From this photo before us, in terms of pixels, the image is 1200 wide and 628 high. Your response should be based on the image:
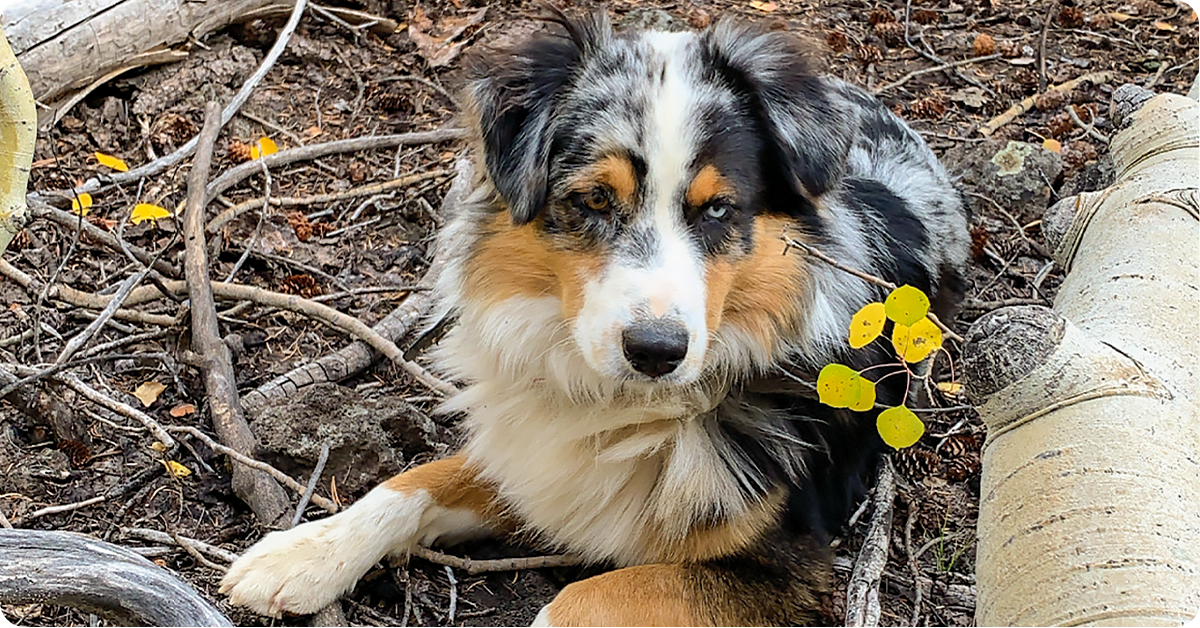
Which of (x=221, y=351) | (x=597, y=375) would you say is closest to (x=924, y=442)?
(x=597, y=375)

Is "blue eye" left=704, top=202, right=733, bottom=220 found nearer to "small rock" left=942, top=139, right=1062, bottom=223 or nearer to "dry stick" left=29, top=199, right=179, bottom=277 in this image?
"small rock" left=942, top=139, right=1062, bottom=223

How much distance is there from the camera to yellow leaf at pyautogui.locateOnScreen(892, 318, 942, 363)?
2473mm

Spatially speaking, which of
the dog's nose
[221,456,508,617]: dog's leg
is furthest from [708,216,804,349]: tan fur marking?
[221,456,508,617]: dog's leg

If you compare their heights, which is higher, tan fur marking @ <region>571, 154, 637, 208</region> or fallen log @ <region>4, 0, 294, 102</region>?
tan fur marking @ <region>571, 154, 637, 208</region>

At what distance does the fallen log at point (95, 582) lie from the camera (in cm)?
240

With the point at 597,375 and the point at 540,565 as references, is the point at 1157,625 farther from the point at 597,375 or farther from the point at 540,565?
the point at 540,565

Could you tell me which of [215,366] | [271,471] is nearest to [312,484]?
[271,471]

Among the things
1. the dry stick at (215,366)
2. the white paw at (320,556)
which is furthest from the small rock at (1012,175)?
the dry stick at (215,366)

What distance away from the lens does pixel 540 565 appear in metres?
3.33

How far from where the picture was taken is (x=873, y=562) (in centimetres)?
307

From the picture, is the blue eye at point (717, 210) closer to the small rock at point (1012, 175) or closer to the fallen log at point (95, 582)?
the fallen log at point (95, 582)

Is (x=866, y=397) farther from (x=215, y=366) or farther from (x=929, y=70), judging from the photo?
(x=929, y=70)

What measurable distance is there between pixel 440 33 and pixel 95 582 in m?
4.85

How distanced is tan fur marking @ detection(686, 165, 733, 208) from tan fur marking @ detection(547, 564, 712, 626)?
1005mm
